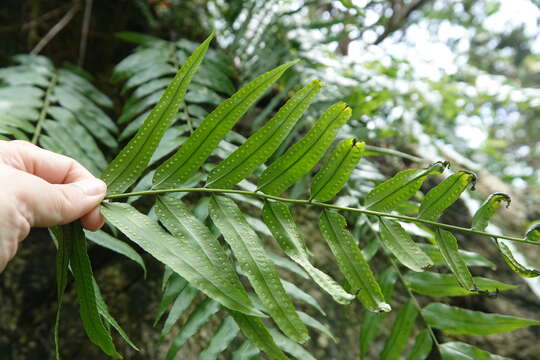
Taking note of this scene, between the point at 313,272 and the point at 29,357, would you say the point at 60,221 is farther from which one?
the point at 29,357

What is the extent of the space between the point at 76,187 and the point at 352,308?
1.16 metres

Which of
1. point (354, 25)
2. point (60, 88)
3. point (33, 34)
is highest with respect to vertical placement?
point (354, 25)

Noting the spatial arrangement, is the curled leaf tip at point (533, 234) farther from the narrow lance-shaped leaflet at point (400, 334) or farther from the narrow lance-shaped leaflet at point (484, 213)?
the narrow lance-shaped leaflet at point (400, 334)

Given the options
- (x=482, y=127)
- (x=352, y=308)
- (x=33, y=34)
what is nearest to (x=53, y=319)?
(x=352, y=308)

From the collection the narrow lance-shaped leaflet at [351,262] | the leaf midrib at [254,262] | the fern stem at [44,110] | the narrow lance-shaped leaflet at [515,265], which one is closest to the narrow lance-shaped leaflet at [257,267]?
the leaf midrib at [254,262]

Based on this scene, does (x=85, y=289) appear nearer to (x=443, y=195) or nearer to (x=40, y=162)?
(x=40, y=162)

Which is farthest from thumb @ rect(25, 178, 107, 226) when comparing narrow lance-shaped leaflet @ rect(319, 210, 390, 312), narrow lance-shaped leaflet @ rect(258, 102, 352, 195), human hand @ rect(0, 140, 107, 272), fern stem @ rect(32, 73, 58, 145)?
→ fern stem @ rect(32, 73, 58, 145)

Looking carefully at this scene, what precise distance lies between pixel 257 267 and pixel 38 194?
33cm

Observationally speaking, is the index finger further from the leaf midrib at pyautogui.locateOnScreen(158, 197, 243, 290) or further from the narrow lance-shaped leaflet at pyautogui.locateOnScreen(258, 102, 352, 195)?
the narrow lance-shaped leaflet at pyautogui.locateOnScreen(258, 102, 352, 195)

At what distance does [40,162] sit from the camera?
665 millimetres

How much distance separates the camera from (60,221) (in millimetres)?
582

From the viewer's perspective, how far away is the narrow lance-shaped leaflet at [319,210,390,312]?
642mm

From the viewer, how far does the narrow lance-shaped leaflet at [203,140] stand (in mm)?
691

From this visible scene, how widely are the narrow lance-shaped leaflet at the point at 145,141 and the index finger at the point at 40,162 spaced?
0.05 m
